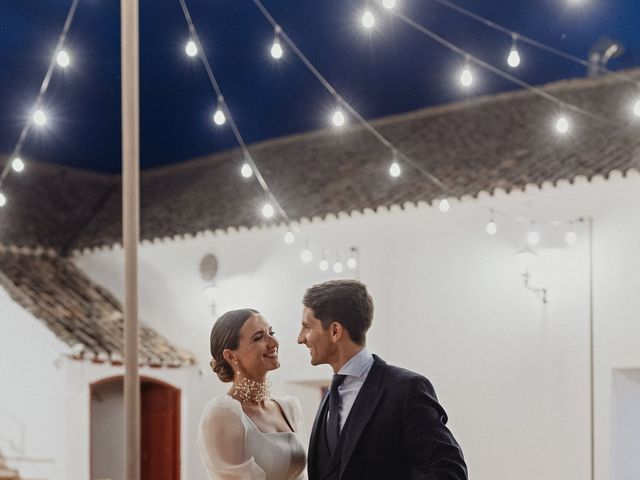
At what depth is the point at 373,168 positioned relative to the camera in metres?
12.5

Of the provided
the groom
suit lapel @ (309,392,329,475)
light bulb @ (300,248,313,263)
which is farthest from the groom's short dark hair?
light bulb @ (300,248,313,263)

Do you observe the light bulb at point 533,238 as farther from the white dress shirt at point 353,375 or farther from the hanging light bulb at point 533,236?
the white dress shirt at point 353,375

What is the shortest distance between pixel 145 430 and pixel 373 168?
4208 millimetres

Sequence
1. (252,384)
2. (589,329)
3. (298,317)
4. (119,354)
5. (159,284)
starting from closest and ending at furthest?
1. (252,384)
2. (589,329)
3. (298,317)
4. (119,354)
5. (159,284)

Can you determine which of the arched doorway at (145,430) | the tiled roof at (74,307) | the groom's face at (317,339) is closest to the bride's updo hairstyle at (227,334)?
the groom's face at (317,339)

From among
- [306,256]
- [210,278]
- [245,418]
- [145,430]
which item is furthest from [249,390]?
[145,430]

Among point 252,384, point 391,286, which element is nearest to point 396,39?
point 391,286

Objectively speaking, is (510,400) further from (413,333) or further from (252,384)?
(252,384)

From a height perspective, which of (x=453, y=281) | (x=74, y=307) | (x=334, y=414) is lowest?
(x=334, y=414)

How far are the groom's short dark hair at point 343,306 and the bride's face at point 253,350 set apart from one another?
1.79 feet

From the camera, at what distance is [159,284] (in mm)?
13570

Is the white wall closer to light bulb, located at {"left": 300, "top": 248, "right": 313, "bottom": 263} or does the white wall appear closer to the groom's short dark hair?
light bulb, located at {"left": 300, "top": 248, "right": 313, "bottom": 263}

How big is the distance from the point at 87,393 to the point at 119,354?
58cm

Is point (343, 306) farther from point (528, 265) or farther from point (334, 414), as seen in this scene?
point (528, 265)
